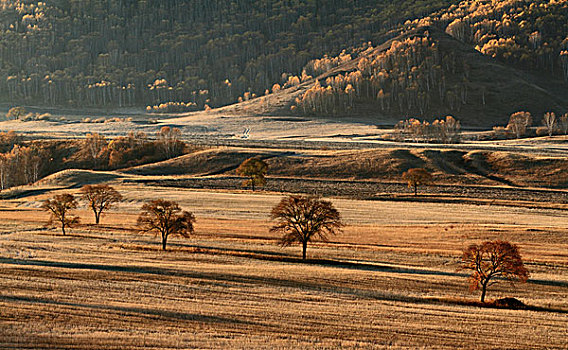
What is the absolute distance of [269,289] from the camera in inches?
1601

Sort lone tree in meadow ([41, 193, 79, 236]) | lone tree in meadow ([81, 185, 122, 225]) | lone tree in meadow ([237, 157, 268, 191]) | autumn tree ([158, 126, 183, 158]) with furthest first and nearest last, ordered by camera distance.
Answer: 1. autumn tree ([158, 126, 183, 158])
2. lone tree in meadow ([237, 157, 268, 191])
3. lone tree in meadow ([81, 185, 122, 225])
4. lone tree in meadow ([41, 193, 79, 236])

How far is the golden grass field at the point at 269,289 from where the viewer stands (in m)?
29.9

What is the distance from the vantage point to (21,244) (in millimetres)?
56125

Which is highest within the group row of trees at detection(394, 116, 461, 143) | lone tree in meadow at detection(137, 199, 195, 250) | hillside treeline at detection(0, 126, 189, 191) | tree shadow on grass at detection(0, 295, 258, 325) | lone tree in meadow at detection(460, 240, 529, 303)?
row of trees at detection(394, 116, 461, 143)

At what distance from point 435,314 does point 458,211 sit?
164 feet

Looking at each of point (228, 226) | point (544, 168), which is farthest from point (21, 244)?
point (544, 168)

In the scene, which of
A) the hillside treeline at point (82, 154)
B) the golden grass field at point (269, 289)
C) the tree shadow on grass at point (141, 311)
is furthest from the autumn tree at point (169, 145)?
the tree shadow on grass at point (141, 311)

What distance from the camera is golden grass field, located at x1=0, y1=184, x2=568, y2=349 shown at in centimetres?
2989

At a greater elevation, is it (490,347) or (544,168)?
(544,168)

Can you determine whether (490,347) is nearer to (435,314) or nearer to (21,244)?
(435,314)

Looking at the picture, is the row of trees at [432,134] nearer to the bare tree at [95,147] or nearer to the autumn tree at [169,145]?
the autumn tree at [169,145]

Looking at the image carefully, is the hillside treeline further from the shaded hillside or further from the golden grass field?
the golden grass field

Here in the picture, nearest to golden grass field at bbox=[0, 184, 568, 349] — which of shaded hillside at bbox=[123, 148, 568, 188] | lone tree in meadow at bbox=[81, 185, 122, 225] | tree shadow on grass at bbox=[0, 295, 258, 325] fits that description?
tree shadow on grass at bbox=[0, 295, 258, 325]

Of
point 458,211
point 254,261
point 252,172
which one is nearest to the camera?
point 254,261
